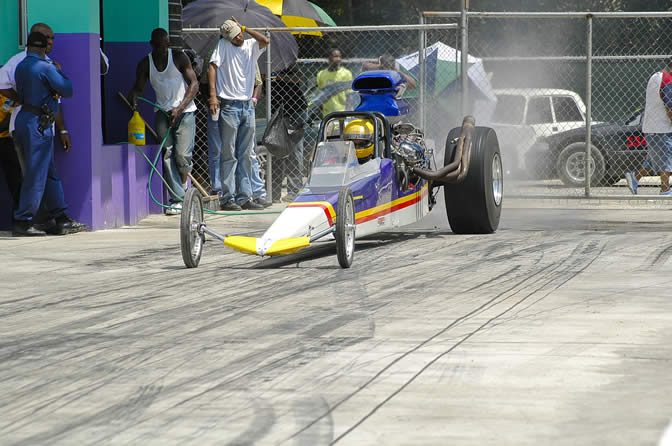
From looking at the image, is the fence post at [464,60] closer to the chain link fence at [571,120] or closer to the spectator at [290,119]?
the chain link fence at [571,120]

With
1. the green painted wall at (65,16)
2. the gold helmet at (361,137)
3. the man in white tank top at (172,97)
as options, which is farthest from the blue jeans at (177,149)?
the gold helmet at (361,137)

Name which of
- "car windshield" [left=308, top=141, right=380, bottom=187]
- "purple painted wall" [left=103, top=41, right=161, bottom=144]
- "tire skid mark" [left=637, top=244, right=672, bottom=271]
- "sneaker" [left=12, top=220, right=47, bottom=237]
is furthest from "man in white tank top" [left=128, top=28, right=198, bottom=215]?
"tire skid mark" [left=637, top=244, right=672, bottom=271]

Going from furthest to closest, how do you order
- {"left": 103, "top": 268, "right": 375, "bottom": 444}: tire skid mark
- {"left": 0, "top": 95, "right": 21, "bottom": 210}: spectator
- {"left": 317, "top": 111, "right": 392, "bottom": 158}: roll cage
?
{"left": 0, "top": 95, "right": 21, "bottom": 210}: spectator → {"left": 317, "top": 111, "right": 392, "bottom": 158}: roll cage → {"left": 103, "top": 268, "right": 375, "bottom": 444}: tire skid mark

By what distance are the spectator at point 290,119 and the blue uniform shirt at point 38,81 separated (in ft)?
15.1

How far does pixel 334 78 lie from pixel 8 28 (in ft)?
19.9

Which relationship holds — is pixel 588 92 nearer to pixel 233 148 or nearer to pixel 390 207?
pixel 233 148

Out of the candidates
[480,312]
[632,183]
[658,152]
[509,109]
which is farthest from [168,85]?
[480,312]

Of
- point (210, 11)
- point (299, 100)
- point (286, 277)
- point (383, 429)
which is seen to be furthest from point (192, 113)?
point (383, 429)

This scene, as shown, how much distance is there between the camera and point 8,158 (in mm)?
12828

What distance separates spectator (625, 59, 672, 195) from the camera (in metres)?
16.0

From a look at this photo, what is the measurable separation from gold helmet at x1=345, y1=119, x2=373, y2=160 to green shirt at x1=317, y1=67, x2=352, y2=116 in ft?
21.6

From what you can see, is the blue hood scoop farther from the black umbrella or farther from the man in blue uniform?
the black umbrella

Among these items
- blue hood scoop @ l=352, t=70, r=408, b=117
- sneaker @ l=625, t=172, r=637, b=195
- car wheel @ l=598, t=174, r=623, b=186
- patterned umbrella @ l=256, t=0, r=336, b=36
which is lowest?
car wheel @ l=598, t=174, r=623, b=186

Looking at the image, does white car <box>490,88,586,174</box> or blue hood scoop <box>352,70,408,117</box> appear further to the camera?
white car <box>490,88,586,174</box>
